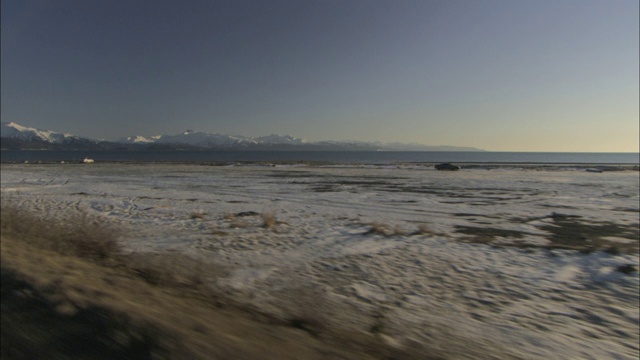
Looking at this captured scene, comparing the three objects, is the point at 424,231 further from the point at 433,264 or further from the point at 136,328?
the point at 136,328

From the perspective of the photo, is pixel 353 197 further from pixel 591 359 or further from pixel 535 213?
pixel 591 359

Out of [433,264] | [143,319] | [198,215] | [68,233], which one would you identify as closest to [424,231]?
[433,264]

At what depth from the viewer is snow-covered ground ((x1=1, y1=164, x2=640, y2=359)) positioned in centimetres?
471

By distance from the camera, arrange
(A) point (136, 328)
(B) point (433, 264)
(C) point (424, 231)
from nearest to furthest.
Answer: (A) point (136, 328)
(B) point (433, 264)
(C) point (424, 231)

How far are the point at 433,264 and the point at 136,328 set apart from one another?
18.7ft

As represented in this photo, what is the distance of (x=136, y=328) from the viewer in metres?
3.92

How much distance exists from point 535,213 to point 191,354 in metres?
14.4

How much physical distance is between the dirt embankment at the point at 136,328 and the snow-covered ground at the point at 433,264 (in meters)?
0.73

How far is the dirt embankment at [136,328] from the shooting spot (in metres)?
3.58

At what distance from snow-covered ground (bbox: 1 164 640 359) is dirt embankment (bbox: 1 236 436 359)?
28.8 inches

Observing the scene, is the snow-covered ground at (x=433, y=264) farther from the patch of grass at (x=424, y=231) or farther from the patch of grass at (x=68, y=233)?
the patch of grass at (x=68, y=233)

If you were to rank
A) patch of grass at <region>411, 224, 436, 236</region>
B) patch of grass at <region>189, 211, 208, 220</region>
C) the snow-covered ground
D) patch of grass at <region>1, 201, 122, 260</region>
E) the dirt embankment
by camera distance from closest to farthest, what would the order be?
the dirt embankment
the snow-covered ground
patch of grass at <region>1, 201, 122, 260</region>
patch of grass at <region>411, 224, 436, 236</region>
patch of grass at <region>189, 211, 208, 220</region>

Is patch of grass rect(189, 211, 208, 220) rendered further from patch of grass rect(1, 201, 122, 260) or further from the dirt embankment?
the dirt embankment

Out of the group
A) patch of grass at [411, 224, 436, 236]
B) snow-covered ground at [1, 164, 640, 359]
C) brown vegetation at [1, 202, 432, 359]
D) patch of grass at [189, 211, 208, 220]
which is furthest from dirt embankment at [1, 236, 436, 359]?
patch of grass at [189, 211, 208, 220]
